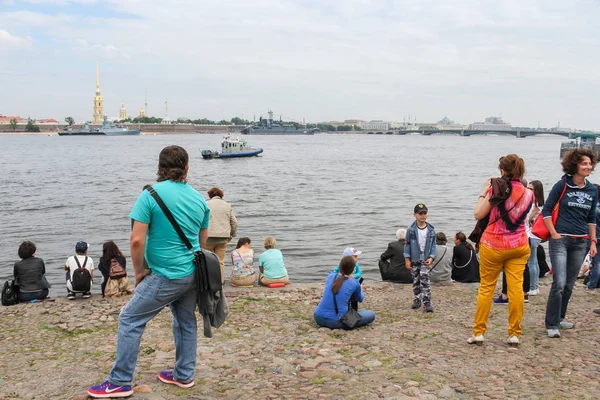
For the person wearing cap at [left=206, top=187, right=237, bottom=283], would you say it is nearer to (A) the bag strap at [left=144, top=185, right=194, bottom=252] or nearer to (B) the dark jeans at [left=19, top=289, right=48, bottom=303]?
(B) the dark jeans at [left=19, top=289, right=48, bottom=303]

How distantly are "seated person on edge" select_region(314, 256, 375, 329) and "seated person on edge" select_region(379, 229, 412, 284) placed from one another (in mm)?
3345

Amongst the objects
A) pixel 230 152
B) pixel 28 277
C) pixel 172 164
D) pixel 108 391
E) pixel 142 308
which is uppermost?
pixel 172 164

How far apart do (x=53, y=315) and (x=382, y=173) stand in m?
45.5

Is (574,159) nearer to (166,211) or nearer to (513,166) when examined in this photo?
(513,166)

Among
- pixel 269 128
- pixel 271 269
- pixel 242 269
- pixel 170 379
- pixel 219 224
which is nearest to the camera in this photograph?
pixel 170 379

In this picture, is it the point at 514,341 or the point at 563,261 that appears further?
the point at 563,261

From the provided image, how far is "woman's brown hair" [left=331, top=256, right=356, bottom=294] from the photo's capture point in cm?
652

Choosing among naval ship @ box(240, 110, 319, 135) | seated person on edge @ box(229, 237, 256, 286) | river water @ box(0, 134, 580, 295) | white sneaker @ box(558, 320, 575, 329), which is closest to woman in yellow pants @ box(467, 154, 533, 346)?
white sneaker @ box(558, 320, 575, 329)

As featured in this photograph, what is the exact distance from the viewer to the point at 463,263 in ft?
33.1

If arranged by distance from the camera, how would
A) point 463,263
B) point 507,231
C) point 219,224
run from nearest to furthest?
1. point 507,231
2. point 219,224
3. point 463,263

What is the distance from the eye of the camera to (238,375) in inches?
202

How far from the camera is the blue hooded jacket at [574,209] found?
19.4ft

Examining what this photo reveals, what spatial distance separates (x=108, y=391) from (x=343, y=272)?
10.1 feet

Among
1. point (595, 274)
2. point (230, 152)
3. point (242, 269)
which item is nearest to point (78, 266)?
point (242, 269)
